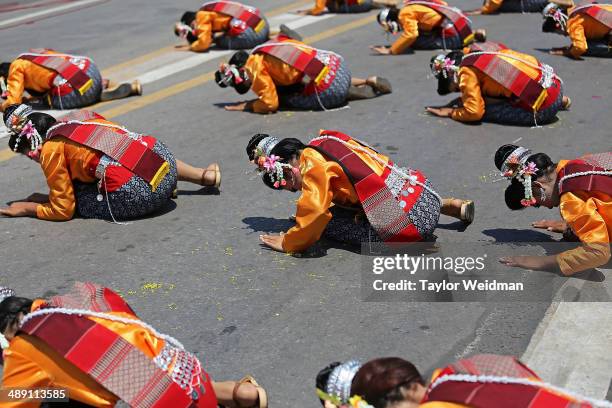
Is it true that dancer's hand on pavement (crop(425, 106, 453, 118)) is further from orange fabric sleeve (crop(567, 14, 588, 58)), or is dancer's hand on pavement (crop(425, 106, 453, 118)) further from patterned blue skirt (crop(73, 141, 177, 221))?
patterned blue skirt (crop(73, 141, 177, 221))

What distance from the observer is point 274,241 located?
5945 mm

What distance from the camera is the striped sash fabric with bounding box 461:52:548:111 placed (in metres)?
7.86

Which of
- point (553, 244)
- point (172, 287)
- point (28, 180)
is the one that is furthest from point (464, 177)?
point (28, 180)

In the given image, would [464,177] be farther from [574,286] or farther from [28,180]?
[28,180]

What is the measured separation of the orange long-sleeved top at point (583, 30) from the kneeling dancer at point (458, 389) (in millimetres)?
7565

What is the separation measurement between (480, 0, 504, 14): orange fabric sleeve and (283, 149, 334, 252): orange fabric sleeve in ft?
27.1

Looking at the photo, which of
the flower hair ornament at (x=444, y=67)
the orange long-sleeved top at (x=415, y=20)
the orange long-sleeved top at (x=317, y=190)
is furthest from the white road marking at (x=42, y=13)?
the orange long-sleeved top at (x=317, y=190)

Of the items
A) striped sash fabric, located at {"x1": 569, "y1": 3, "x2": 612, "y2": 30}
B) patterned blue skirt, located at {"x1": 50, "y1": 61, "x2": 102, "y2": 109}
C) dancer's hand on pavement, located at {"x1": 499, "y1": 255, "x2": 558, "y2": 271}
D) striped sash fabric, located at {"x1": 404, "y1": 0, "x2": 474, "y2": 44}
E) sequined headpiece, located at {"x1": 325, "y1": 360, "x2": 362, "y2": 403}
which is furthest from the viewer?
striped sash fabric, located at {"x1": 404, "y1": 0, "x2": 474, "y2": 44}

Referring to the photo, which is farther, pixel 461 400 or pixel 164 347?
pixel 164 347

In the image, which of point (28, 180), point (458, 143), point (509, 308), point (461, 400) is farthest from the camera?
point (458, 143)

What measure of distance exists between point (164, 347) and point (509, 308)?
2028 millimetres

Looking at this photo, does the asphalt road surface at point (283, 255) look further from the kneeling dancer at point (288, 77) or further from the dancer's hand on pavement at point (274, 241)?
the kneeling dancer at point (288, 77)

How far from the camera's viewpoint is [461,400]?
321cm

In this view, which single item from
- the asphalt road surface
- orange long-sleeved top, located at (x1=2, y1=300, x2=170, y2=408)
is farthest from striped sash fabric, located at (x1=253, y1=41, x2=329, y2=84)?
orange long-sleeved top, located at (x1=2, y1=300, x2=170, y2=408)
